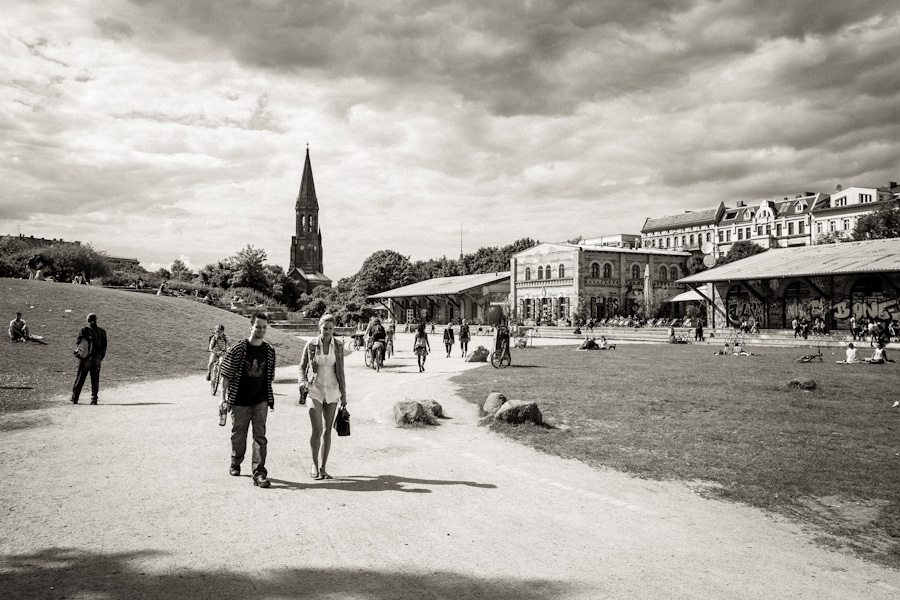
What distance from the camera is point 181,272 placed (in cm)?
7169

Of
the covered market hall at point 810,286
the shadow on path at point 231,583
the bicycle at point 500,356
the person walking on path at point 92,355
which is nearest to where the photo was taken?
the shadow on path at point 231,583

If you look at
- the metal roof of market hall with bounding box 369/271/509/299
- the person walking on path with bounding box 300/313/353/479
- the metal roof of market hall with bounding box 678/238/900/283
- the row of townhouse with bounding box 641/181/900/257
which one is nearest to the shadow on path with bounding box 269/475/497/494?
the person walking on path with bounding box 300/313/353/479

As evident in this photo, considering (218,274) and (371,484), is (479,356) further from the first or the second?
(218,274)

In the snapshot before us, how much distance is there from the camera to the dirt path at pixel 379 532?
4.04 meters

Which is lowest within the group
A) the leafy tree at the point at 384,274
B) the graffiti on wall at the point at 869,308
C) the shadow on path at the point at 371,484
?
the shadow on path at the point at 371,484

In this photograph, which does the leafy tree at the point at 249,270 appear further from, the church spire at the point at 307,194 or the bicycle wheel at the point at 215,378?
the church spire at the point at 307,194

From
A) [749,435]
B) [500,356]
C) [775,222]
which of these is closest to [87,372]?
[749,435]

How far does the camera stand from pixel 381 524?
5176mm

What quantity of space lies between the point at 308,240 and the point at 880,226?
110817 millimetres

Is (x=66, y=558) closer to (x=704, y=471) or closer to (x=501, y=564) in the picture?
(x=501, y=564)

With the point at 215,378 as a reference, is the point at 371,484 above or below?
below

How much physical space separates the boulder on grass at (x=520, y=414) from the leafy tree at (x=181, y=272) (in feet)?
202

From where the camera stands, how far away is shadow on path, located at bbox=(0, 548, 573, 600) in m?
3.82

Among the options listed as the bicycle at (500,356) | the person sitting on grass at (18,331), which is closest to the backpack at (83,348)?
the person sitting on grass at (18,331)
